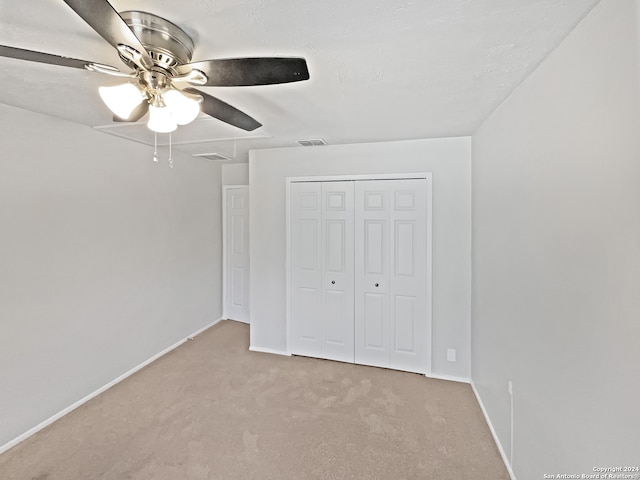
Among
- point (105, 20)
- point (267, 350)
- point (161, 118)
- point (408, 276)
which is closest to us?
point (105, 20)

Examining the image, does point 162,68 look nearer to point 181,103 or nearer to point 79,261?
point 181,103

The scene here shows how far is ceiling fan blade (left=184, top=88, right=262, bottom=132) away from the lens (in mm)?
1396

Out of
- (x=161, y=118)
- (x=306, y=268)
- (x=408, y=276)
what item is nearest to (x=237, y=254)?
(x=306, y=268)

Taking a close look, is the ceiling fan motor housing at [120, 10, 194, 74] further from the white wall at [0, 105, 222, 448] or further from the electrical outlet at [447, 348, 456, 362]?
the electrical outlet at [447, 348, 456, 362]

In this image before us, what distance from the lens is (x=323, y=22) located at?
1128mm

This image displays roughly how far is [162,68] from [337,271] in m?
2.45

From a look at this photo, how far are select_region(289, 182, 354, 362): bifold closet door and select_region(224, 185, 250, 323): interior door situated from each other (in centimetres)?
132

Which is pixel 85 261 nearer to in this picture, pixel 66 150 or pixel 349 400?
pixel 66 150

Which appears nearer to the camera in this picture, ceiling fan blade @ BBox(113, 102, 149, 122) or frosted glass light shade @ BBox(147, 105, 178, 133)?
frosted glass light shade @ BBox(147, 105, 178, 133)

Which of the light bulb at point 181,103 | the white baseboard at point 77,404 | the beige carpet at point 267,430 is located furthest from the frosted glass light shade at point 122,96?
the white baseboard at point 77,404

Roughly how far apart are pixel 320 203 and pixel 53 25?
239 cm

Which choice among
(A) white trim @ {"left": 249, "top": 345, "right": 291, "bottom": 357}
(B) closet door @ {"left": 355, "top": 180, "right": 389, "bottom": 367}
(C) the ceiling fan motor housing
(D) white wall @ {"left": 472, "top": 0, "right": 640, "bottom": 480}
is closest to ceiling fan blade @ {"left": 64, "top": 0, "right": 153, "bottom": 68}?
(C) the ceiling fan motor housing

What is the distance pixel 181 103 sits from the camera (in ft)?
3.97

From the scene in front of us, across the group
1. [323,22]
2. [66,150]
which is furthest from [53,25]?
[66,150]
